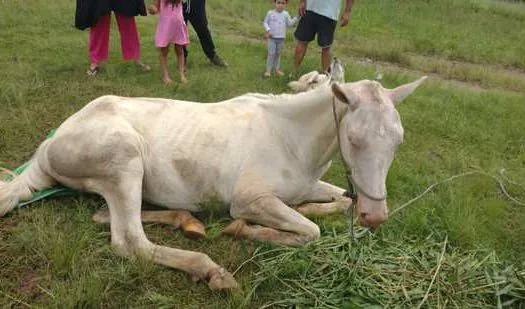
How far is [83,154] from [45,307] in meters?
1.10

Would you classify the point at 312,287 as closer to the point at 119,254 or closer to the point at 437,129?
the point at 119,254

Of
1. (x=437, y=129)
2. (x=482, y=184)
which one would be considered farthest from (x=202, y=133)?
(x=437, y=129)

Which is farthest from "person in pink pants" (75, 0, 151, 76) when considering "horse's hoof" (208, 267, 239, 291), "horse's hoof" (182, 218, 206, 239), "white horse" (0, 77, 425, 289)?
"horse's hoof" (208, 267, 239, 291)

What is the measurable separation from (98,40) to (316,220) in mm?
4725

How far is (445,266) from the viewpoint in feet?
10.3

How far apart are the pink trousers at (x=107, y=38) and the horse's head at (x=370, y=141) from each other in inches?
A: 196

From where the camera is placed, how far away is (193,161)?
11.5ft

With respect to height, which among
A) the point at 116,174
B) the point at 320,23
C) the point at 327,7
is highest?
the point at 327,7

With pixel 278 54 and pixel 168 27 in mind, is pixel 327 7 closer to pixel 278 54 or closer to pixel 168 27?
pixel 278 54

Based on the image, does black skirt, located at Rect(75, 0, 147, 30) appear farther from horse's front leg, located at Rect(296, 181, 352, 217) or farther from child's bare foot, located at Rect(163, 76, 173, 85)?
horse's front leg, located at Rect(296, 181, 352, 217)

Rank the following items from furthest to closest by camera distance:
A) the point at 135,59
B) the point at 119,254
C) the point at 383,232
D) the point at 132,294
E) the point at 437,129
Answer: the point at 135,59
the point at 437,129
the point at 383,232
the point at 119,254
the point at 132,294

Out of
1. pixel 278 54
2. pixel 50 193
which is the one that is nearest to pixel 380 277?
pixel 50 193

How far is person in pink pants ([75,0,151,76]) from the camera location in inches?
255

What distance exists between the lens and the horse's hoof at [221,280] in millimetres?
2859
